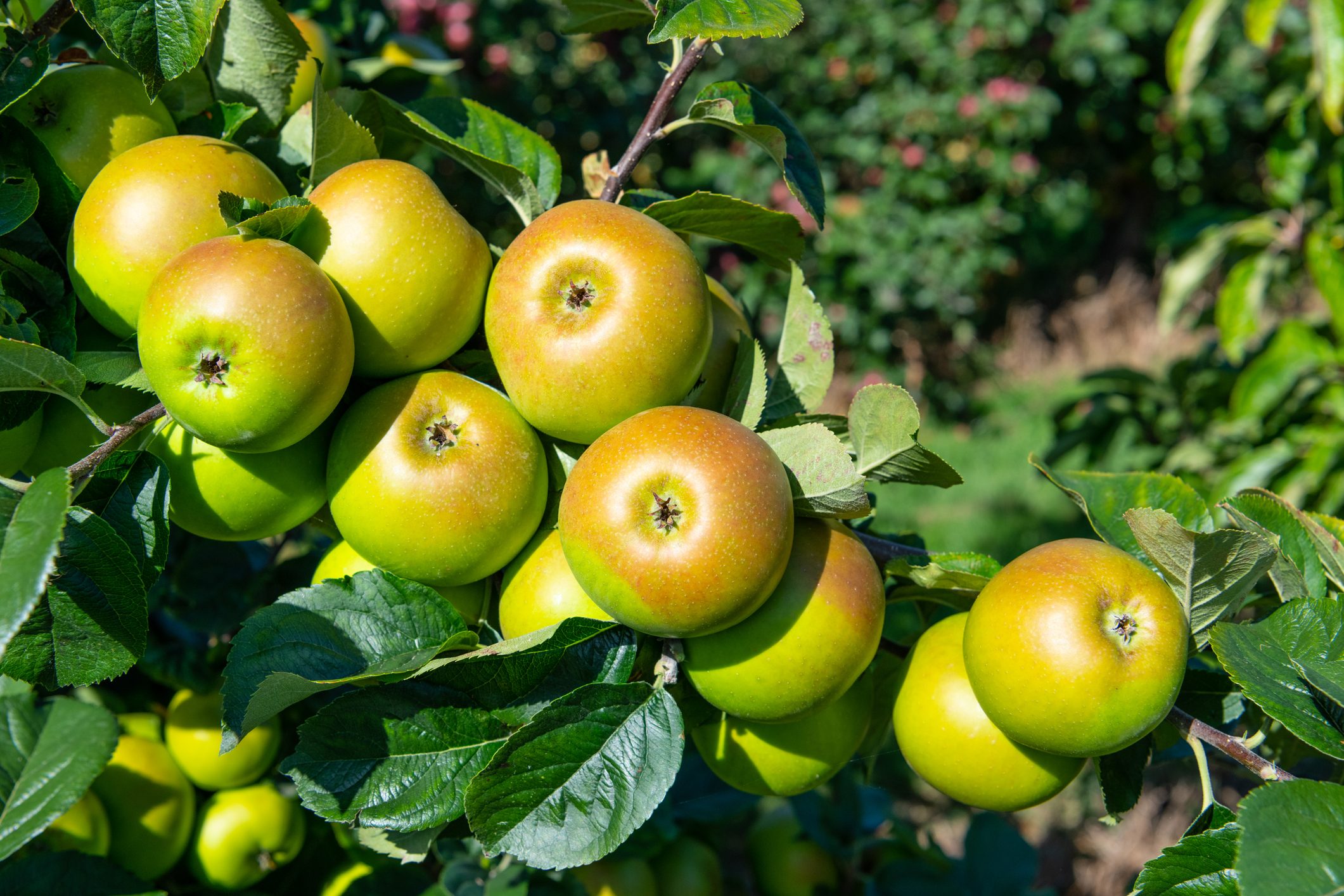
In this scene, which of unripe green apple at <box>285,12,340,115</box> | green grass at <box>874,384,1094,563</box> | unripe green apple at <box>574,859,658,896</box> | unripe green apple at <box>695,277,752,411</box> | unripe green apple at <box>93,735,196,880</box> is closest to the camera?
unripe green apple at <box>695,277,752,411</box>

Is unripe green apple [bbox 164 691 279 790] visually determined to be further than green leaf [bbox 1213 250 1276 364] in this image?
No

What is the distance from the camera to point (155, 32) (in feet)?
2.59

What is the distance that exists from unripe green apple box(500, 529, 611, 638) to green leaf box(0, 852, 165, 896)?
484mm

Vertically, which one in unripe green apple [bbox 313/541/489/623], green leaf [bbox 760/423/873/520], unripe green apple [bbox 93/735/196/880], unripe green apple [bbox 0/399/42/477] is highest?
green leaf [bbox 760/423/873/520]

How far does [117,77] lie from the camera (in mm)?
898

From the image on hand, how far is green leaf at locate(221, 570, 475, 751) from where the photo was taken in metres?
0.79

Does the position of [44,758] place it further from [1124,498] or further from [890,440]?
[1124,498]

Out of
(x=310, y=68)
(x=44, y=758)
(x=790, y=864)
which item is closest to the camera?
(x=44, y=758)

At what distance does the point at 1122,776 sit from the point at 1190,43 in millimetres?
2380

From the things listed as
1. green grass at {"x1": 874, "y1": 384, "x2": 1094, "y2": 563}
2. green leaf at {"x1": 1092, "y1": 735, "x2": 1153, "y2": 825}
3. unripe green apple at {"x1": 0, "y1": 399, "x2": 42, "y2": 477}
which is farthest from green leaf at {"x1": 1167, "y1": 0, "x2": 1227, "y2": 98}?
unripe green apple at {"x1": 0, "y1": 399, "x2": 42, "y2": 477}

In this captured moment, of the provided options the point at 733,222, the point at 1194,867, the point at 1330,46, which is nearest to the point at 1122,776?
the point at 1194,867

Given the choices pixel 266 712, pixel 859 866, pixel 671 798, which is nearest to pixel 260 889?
pixel 671 798

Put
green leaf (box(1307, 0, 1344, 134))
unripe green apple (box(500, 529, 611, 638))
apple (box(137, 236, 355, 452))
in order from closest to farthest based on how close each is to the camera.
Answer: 1. apple (box(137, 236, 355, 452))
2. unripe green apple (box(500, 529, 611, 638))
3. green leaf (box(1307, 0, 1344, 134))

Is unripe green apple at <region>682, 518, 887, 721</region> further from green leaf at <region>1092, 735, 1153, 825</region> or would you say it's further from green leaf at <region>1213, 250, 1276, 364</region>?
green leaf at <region>1213, 250, 1276, 364</region>
